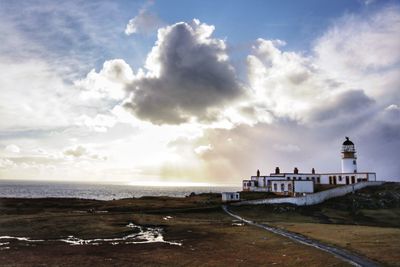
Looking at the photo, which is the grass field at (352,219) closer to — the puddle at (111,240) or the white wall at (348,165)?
the white wall at (348,165)

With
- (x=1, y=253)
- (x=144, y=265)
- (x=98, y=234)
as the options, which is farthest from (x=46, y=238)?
(x=144, y=265)

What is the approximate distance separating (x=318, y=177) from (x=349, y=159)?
29.4 ft

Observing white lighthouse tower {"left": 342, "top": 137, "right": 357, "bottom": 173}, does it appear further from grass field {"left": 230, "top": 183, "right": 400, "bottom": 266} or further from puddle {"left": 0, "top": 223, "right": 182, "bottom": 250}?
puddle {"left": 0, "top": 223, "right": 182, "bottom": 250}

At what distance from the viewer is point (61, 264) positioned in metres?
29.6

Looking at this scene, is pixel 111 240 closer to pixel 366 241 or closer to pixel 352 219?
pixel 366 241

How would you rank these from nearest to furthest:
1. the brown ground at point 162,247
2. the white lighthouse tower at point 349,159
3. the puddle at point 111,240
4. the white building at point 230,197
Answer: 1. the brown ground at point 162,247
2. the puddle at point 111,240
3. the white building at point 230,197
4. the white lighthouse tower at point 349,159

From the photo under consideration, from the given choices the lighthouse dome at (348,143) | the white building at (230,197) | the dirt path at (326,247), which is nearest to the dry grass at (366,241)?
the dirt path at (326,247)

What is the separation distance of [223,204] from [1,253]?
48.4 metres

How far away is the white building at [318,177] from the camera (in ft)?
288

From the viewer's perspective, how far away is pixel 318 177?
322 ft

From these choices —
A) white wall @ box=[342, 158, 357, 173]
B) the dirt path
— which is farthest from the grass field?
white wall @ box=[342, 158, 357, 173]

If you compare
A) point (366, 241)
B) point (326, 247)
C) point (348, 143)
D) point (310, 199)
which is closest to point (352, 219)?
point (310, 199)

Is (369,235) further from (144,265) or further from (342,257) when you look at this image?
(144,265)

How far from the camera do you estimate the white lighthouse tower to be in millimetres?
95312
